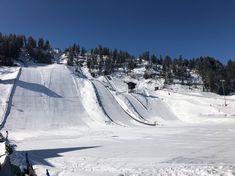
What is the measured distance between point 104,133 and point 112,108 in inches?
633

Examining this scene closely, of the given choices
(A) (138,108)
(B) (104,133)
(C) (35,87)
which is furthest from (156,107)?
(B) (104,133)

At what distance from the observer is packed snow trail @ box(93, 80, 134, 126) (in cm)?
3862

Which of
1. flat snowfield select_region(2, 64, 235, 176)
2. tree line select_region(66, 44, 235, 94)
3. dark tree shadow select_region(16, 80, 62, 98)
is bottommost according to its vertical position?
flat snowfield select_region(2, 64, 235, 176)

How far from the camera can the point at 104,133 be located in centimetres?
2758

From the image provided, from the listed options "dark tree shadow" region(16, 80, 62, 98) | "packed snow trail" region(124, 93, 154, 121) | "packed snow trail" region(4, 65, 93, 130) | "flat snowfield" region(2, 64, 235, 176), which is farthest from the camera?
"dark tree shadow" region(16, 80, 62, 98)

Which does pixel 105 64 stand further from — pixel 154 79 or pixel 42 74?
pixel 42 74

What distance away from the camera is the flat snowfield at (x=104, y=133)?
12438mm

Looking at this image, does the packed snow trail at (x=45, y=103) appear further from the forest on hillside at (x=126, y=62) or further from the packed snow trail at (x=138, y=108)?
the forest on hillside at (x=126, y=62)

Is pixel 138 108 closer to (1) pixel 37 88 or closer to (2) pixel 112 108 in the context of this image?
(2) pixel 112 108

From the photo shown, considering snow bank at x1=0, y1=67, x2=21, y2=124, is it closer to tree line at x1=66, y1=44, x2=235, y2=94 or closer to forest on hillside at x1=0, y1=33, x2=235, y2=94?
forest on hillside at x1=0, y1=33, x2=235, y2=94

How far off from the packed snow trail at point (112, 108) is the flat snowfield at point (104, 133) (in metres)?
0.20

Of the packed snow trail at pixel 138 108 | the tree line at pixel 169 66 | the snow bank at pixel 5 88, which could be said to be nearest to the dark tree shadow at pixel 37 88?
the snow bank at pixel 5 88

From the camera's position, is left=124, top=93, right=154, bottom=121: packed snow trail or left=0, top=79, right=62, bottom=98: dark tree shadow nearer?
left=124, top=93, right=154, bottom=121: packed snow trail

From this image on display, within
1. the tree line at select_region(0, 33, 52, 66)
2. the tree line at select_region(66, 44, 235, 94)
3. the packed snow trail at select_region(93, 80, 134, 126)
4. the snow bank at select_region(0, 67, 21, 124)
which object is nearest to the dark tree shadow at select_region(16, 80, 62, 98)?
the snow bank at select_region(0, 67, 21, 124)
